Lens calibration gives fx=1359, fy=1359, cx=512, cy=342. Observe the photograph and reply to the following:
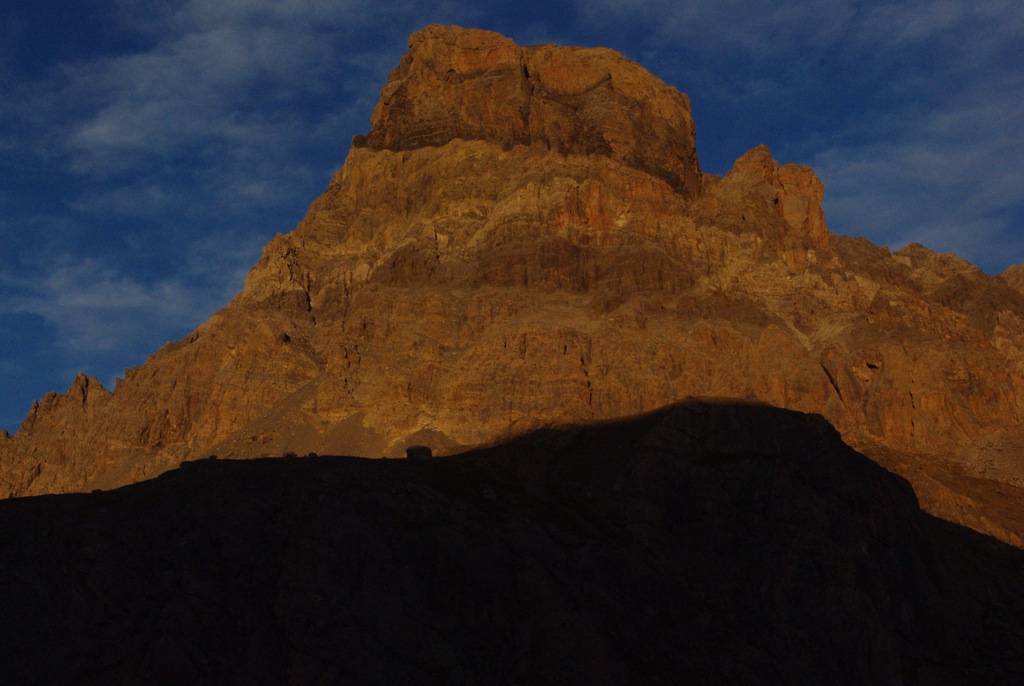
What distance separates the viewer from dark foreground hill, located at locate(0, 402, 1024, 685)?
95.2 m

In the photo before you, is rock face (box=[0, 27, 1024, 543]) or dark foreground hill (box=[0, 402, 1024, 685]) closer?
dark foreground hill (box=[0, 402, 1024, 685])

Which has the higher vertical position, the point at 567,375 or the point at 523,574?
the point at 567,375

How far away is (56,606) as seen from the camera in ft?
313

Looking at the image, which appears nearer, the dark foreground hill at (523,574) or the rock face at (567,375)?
the dark foreground hill at (523,574)

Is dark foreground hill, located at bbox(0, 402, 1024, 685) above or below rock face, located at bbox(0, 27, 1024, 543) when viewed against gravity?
below

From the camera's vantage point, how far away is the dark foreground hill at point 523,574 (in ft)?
312

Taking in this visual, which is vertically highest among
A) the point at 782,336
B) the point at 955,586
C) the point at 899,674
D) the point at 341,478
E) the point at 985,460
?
the point at 782,336

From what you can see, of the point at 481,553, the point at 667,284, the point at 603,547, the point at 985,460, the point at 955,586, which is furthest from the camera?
the point at 667,284

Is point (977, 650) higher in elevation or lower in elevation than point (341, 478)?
lower

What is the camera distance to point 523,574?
108 meters

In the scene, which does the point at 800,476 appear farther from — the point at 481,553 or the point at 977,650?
the point at 481,553

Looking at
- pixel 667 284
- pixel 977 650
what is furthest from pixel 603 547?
pixel 667 284

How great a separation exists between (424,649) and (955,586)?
183 feet

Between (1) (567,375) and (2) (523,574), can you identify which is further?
(1) (567,375)
